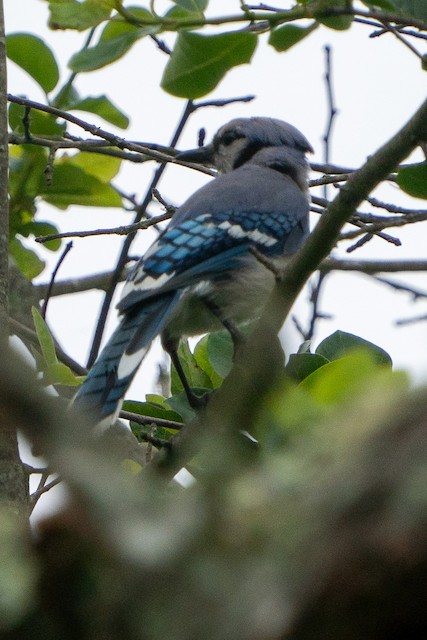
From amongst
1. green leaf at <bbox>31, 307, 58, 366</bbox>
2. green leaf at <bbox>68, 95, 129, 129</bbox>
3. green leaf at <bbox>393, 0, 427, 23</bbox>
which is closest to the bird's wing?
green leaf at <bbox>68, 95, 129, 129</bbox>

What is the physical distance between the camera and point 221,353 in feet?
9.25

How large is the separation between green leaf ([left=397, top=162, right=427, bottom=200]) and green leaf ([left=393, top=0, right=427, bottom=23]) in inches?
13.1

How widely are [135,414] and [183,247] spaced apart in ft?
2.85

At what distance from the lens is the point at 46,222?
3686 millimetres

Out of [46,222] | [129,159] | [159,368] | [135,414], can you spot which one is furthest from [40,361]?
[159,368]

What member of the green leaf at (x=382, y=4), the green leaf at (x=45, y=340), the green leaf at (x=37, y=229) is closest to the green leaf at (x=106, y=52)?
the green leaf at (x=382, y=4)

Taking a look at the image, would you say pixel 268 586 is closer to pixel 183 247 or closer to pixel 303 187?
pixel 183 247

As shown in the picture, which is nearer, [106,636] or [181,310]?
[106,636]

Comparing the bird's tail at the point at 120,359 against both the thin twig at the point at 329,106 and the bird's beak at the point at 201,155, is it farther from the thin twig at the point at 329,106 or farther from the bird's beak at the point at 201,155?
the bird's beak at the point at 201,155

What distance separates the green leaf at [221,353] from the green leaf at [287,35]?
0.82 meters

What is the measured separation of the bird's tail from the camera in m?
2.69

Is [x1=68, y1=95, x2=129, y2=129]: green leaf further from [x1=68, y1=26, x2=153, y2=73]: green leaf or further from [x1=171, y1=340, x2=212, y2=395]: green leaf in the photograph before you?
[x1=68, y1=26, x2=153, y2=73]: green leaf

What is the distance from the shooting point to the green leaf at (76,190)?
3756 millimetres

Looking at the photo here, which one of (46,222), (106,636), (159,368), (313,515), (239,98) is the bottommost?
(159,368)
